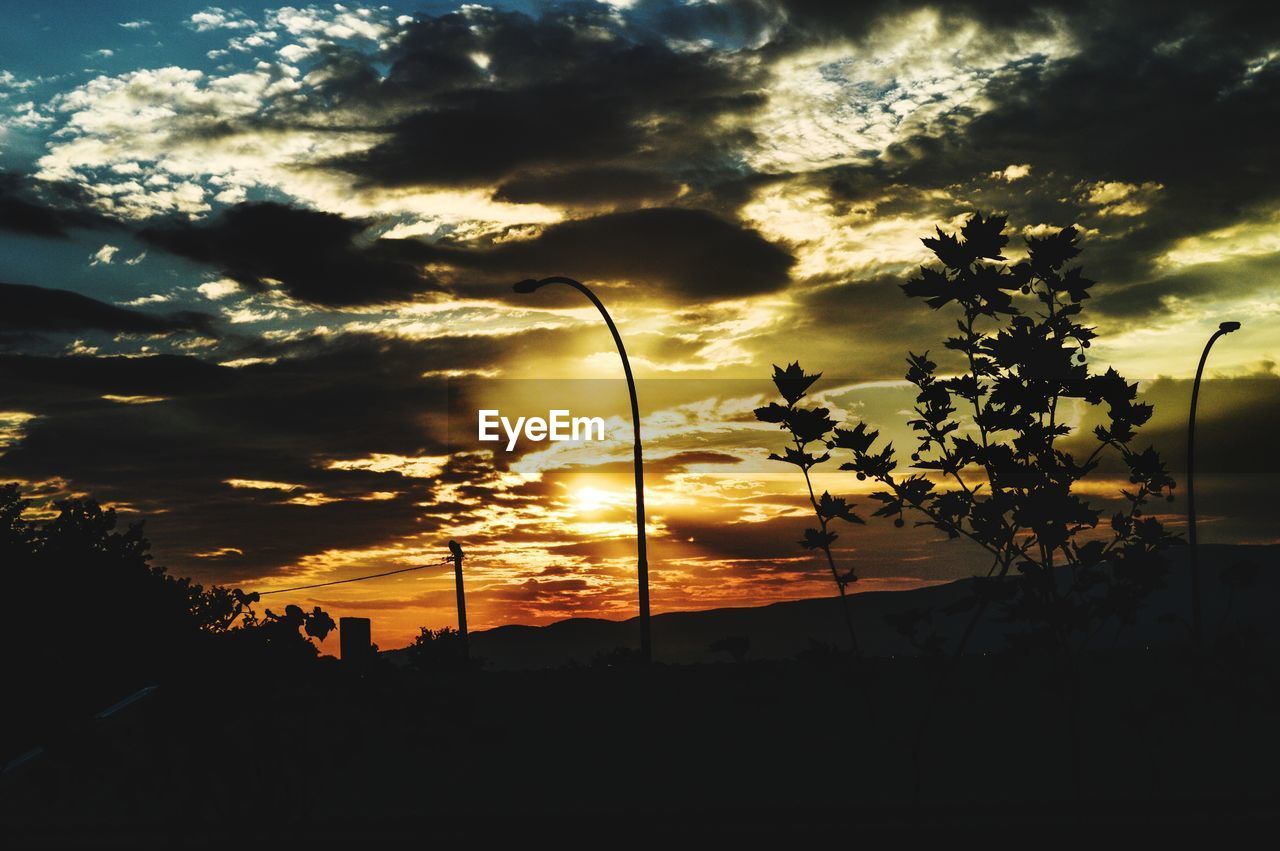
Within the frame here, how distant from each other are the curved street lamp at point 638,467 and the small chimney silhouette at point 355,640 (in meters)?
5.83

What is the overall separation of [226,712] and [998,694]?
972 centimetres

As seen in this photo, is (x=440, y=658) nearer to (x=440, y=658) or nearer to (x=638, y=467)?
(x=440, y=658)

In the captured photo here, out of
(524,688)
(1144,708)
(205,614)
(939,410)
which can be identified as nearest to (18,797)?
(524,688)

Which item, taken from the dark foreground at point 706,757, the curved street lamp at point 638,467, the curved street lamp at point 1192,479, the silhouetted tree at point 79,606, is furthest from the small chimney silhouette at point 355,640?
the silhouetted tree at point 79,606

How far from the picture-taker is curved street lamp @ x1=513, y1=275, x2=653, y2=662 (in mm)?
18016

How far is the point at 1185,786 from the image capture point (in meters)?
14.2

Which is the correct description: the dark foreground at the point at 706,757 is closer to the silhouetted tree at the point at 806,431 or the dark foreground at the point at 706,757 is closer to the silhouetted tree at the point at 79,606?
the silhouetted tree at the point at 806,431

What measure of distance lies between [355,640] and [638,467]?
25.7 ft

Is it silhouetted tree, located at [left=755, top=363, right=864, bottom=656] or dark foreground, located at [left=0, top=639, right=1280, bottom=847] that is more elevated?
silhouetted tree, located at [left=755, top=363, right=864, bottom=656]

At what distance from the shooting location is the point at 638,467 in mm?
18844

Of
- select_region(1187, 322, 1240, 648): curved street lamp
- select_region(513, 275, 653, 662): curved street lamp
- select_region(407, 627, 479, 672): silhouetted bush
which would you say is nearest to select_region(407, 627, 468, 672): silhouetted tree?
select_region(407, 627, 479, 672): silhouetted bush

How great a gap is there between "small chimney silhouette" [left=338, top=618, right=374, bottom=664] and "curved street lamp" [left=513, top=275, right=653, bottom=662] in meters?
5.83

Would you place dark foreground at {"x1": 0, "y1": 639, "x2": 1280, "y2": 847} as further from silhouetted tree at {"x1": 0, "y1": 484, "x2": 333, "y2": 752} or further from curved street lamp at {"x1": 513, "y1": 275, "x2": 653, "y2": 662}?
silhouetted tree at {"x1": 0, "y1": 484, "x2": 333, "y2": 752}

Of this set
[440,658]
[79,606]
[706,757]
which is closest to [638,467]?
[706,757]
